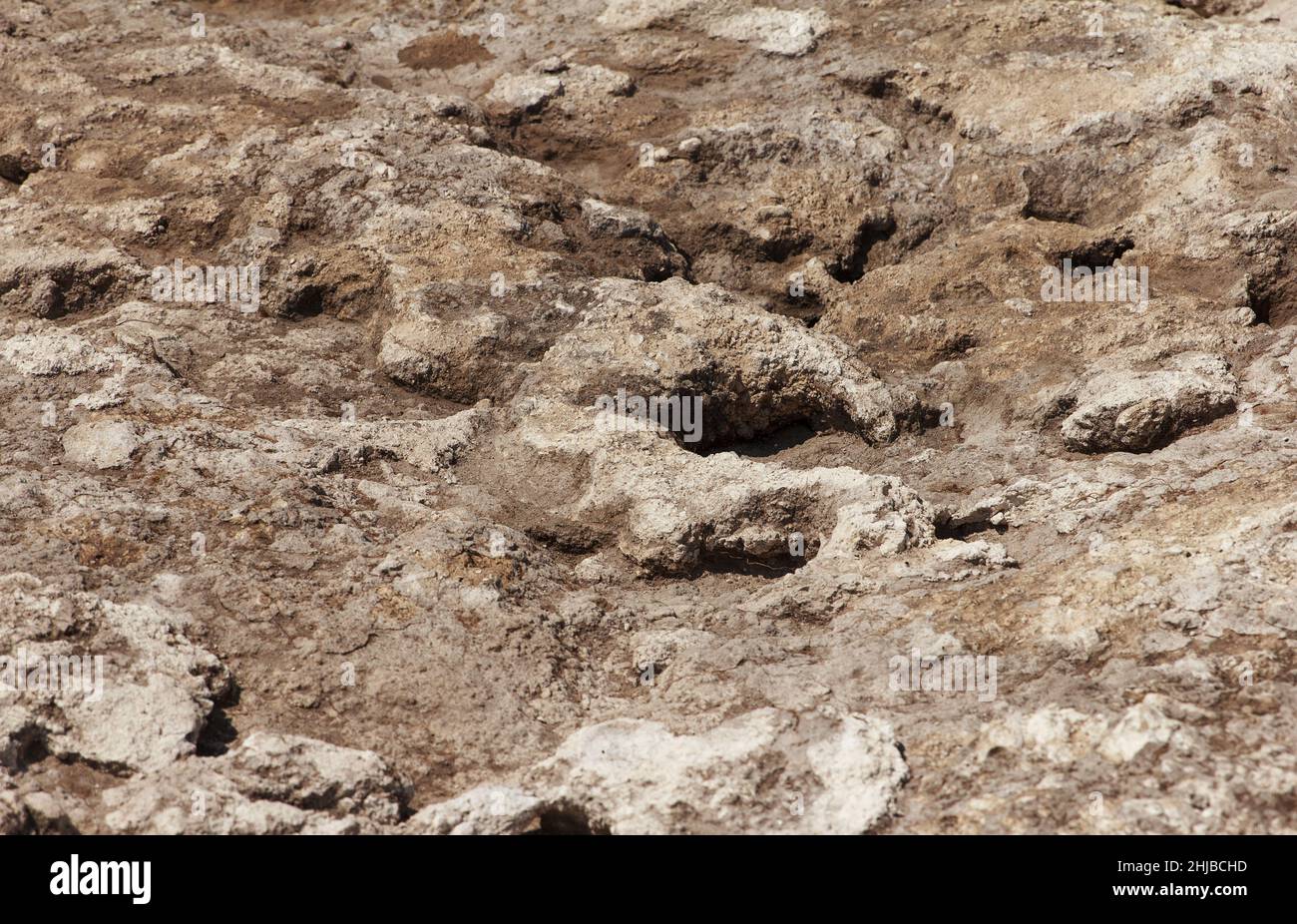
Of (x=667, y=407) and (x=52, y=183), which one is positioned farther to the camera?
(x=52, y=183)

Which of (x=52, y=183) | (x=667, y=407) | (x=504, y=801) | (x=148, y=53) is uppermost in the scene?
(x=148, y=53)

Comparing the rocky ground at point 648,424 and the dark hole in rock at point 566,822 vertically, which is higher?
the rocky ground at point 648,424

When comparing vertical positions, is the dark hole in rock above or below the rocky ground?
below

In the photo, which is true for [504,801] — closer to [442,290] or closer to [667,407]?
[667,407]

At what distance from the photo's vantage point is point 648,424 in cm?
840

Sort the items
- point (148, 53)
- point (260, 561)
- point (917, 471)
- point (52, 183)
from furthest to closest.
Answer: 1. point (148, 53)
2. point (52, 183)
3. point (917, 471)
4. point (260, 561)

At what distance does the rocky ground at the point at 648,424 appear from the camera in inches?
222

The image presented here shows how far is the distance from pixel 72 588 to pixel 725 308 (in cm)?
512

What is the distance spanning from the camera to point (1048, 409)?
337 inches

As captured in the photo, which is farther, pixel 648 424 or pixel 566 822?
pixel 648 424

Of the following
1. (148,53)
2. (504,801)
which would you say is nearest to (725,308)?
(504,801)

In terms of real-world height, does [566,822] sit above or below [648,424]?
below

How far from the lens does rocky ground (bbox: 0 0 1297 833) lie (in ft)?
18.5
